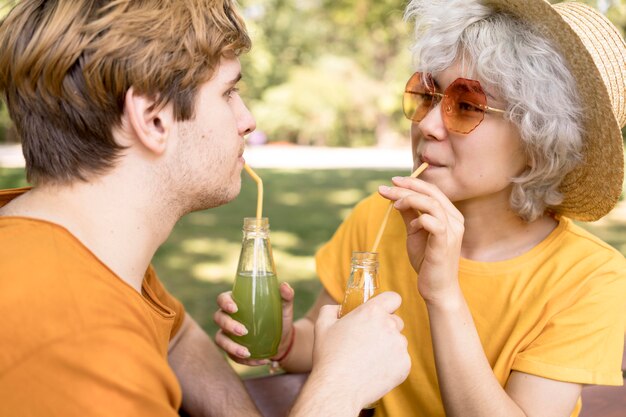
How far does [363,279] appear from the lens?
6.39 feet

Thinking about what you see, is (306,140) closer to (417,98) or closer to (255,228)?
(417,98)

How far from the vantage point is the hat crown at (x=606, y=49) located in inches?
77.6

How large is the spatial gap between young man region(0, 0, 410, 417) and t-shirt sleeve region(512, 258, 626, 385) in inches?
17.1

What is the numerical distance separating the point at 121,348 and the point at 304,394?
469 millimetres

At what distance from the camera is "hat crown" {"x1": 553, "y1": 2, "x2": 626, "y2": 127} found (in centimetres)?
197

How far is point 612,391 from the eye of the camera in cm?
250

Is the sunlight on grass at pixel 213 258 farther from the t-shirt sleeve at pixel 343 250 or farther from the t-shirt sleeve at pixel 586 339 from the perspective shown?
the t-shirt sleeve at pixel 586 339

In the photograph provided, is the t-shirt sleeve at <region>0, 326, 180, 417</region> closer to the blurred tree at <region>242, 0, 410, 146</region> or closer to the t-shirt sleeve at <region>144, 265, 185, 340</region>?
the t-shirt sleeve at <region>144, 265, 185, 340</region>

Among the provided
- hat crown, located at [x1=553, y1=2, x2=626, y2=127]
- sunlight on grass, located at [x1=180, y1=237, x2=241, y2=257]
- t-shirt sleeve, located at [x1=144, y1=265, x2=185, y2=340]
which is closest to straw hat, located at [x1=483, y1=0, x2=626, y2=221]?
hat crown, located at [x1=553, y1=2, x2=626, y2=127]

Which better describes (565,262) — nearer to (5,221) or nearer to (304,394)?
(304,394)

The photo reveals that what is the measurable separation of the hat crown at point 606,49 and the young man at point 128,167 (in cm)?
88

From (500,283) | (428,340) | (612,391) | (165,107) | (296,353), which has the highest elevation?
(165,107)


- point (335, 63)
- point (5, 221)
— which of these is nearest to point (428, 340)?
point (5, 221)

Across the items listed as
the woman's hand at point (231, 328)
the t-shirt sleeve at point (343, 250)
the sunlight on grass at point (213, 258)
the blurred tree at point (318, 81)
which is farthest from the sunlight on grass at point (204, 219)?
the blurred tree at point (318, 81)
